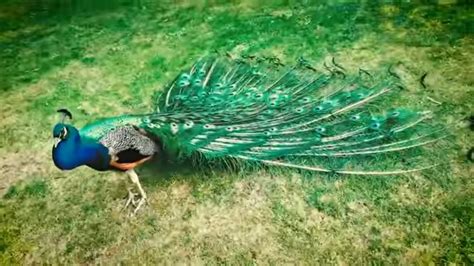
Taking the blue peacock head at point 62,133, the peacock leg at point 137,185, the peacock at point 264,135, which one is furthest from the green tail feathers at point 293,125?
the blue peacock head at point 62,133

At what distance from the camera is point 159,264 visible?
2.18m

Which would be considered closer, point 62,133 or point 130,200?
point 62,133

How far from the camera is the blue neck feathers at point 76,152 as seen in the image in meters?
2.32

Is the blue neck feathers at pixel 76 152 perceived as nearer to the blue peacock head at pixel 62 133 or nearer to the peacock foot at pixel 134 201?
the blue peacock head at pixel 62 133

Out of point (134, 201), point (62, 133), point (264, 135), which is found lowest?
point (134, 201)

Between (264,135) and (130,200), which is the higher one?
(264,135)

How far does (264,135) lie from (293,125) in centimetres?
16

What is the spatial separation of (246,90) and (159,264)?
1.09 m

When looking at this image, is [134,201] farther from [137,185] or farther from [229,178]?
[229,178]

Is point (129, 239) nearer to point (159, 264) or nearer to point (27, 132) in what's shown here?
point (159, 264)

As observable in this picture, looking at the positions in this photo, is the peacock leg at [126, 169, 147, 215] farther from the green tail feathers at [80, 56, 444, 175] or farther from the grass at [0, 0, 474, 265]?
the green tail feathers at [80, 56, 444, 175]

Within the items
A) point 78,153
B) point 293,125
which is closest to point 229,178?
point 293,125

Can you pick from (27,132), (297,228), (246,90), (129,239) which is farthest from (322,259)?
(27,132)

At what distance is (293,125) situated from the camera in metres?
2.52
